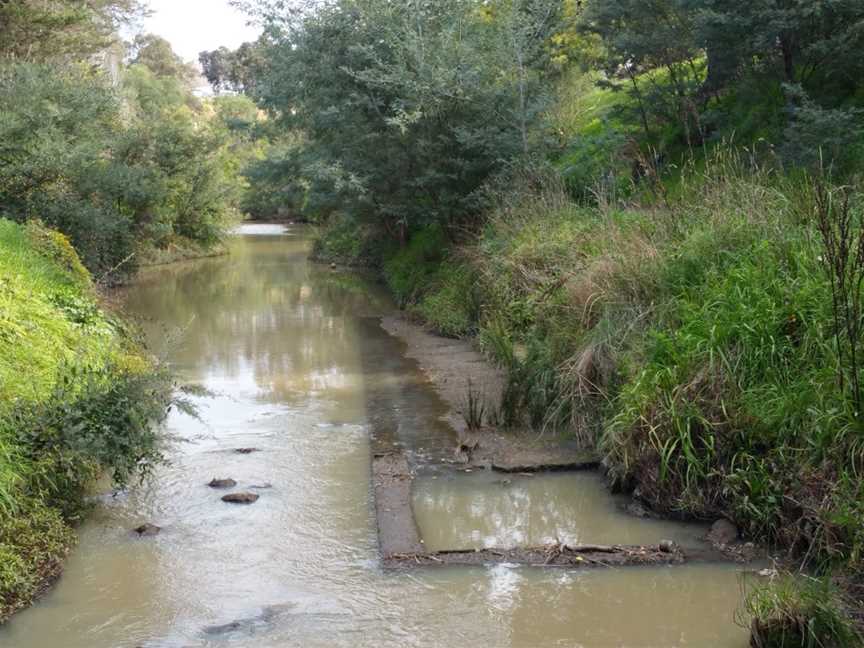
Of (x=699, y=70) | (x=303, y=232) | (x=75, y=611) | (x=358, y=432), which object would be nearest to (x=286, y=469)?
(x=358, y=432)

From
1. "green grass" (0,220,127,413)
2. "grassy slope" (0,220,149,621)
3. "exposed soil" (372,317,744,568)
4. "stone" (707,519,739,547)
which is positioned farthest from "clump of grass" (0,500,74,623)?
"stone" (707,519,739,547)

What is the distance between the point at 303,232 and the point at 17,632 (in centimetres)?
4771

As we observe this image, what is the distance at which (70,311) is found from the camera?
441 inches

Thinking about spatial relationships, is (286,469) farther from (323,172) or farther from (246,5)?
(246,5)

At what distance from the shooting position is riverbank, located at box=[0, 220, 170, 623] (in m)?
6.23

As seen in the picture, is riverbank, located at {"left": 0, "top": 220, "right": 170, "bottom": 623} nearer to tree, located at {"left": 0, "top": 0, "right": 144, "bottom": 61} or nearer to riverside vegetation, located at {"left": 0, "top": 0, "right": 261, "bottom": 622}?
riverside vegetation, located at {"left": 0, "top": 0, "right": 261, "bottom": 622}

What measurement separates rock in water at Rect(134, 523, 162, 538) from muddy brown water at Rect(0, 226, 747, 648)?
67 millimetres

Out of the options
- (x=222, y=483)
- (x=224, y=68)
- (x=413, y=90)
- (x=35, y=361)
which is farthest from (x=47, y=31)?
(x=224, y=68)

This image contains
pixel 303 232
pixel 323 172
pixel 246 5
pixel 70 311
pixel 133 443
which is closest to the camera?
pixel 133 443

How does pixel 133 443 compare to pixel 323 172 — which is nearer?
pixel 133 443

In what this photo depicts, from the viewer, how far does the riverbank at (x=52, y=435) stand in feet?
20.5

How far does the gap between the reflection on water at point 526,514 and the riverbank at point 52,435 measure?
92.9 inches

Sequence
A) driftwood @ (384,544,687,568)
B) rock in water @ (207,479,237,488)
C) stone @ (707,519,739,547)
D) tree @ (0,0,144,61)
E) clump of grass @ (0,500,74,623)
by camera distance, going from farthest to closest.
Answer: tree @ (0,0,144,61) → rock in water @ (207,479,237,488) → stone @ (707,519,739,547) → driftwood @ (384,544,687,568) → clump of grass @ (0,500,74,623)

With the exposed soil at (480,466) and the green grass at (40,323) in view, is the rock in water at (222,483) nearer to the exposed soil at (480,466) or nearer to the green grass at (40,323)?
the exposed soil at (480,466)
